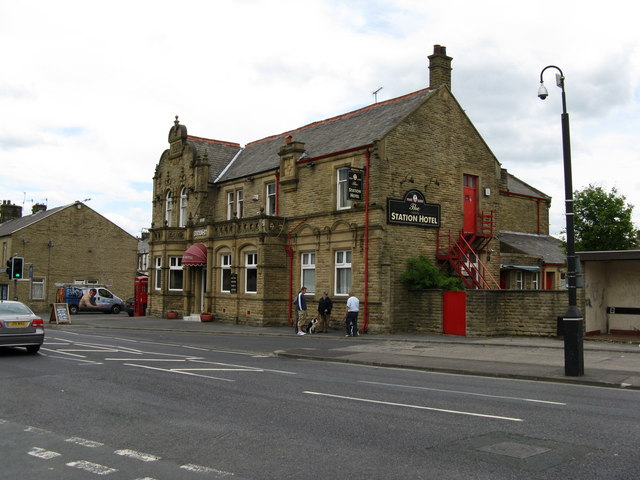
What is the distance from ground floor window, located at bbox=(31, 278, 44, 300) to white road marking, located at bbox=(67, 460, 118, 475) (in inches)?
1885

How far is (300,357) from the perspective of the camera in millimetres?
17672

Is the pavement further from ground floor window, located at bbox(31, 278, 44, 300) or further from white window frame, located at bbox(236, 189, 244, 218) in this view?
ground floor window, located at bbox(31, 278, 44, 300)

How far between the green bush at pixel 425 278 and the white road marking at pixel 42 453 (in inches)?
763

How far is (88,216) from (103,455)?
51.4 meters

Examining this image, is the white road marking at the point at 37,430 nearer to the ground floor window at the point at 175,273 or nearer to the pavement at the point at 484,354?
the pavement at the point at 484,354

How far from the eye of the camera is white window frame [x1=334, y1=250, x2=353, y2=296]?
26.8 m

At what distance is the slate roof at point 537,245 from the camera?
34.7m

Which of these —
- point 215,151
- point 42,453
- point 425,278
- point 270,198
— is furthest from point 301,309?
point 42,453

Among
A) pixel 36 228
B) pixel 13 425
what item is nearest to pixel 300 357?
pixel 13 425

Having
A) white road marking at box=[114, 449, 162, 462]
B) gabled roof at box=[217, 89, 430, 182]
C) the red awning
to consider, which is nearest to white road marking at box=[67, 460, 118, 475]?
white road marking at box=[114, 449, 162, 462]

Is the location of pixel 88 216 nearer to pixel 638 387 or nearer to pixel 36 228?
pixel 36 228

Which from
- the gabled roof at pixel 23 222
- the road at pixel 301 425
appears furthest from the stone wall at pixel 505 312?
the gabled roof at pixel 23 222

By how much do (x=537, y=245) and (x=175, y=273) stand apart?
2150 centimetres

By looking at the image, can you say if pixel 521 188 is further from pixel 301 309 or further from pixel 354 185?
pixel 301 309
